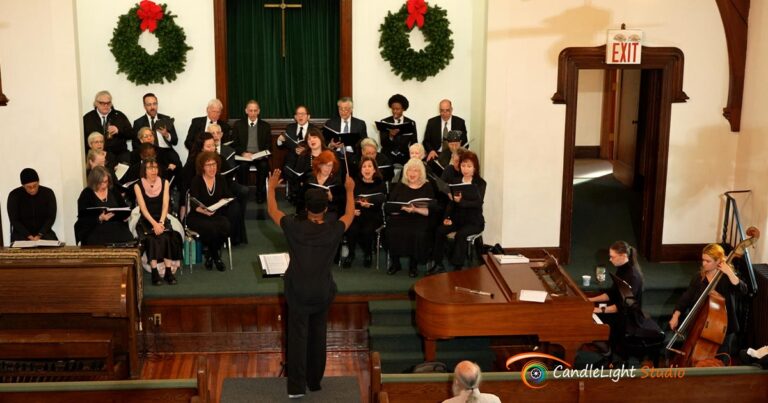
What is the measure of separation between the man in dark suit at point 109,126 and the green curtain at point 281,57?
1576 mm

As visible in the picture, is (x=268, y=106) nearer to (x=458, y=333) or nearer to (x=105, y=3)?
(x=105, y=3)

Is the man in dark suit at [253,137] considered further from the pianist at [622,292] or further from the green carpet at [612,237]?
the pianist at [622,292]

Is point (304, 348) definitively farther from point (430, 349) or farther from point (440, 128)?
point (440, 128)

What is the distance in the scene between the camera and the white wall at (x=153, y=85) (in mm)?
11094

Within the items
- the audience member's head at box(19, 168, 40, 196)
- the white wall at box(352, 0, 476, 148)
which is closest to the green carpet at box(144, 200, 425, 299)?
the audience member's head at box(19, 168, 40, 196)

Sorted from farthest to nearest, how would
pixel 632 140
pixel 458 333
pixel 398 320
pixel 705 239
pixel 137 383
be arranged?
pixel 632 140 → pixel 705 239 → pixel 398 320 → pixel 458 333 → pixel 137 383

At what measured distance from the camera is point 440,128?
35.0 ft

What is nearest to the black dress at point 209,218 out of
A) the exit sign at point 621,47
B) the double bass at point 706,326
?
the exit sign at point 621,47

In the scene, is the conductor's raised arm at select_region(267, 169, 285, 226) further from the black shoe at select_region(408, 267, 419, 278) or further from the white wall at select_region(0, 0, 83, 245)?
the white wall at select_region(0, 0, 83, 245)

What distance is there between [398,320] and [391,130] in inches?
108

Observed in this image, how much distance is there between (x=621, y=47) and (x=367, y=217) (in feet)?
9.89

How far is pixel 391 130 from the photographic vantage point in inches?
419

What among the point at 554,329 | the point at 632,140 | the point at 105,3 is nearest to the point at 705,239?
the point at 632,140

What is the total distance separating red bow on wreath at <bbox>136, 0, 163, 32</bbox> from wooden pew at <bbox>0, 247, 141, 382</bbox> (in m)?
3.82
